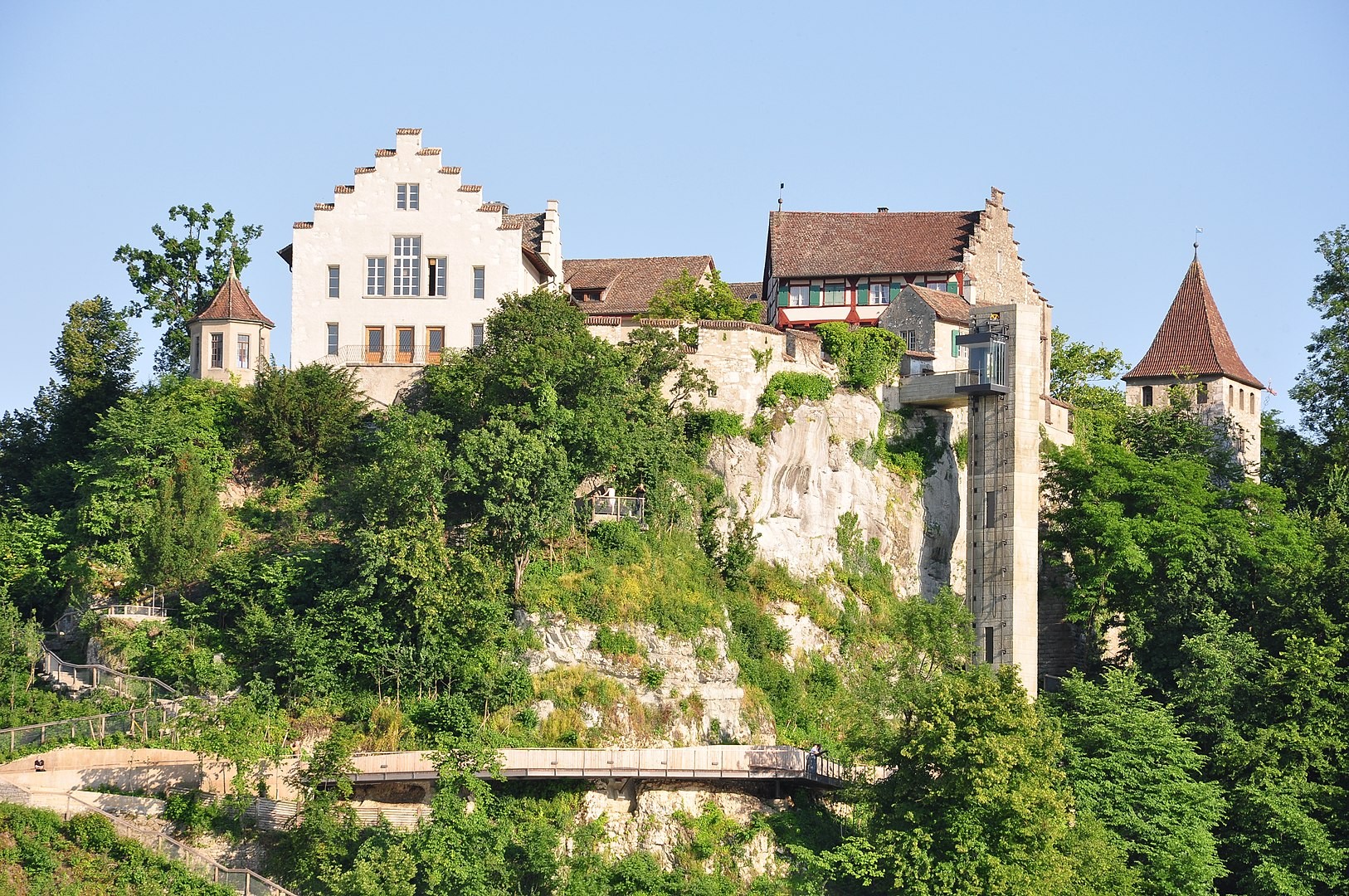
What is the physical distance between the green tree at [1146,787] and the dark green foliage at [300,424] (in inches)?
963

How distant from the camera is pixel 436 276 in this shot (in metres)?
69.8

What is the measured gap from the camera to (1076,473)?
69.6 metres

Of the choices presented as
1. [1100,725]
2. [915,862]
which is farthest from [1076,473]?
[915,862]

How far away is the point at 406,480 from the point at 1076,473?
23950 millimetres

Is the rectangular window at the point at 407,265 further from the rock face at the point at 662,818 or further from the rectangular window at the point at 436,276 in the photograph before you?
the rock face at the point at 662,818

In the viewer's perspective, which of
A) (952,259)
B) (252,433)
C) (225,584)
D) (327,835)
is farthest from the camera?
(952,259)

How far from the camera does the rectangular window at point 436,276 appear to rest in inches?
2744

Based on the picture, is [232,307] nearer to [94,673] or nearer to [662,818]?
[94,673]

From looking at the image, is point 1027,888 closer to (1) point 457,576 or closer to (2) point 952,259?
(1) point 457,576

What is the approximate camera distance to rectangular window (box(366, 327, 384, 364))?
6931cm

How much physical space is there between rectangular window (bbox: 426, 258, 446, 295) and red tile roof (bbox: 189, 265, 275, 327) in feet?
19.0

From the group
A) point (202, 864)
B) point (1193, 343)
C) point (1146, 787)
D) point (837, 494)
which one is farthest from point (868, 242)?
point (202, 864)

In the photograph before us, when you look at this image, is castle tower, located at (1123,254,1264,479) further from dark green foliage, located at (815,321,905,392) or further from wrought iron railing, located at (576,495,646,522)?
wrought iron railing, located at (576,495,646,522)

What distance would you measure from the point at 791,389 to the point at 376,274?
1500 cm
